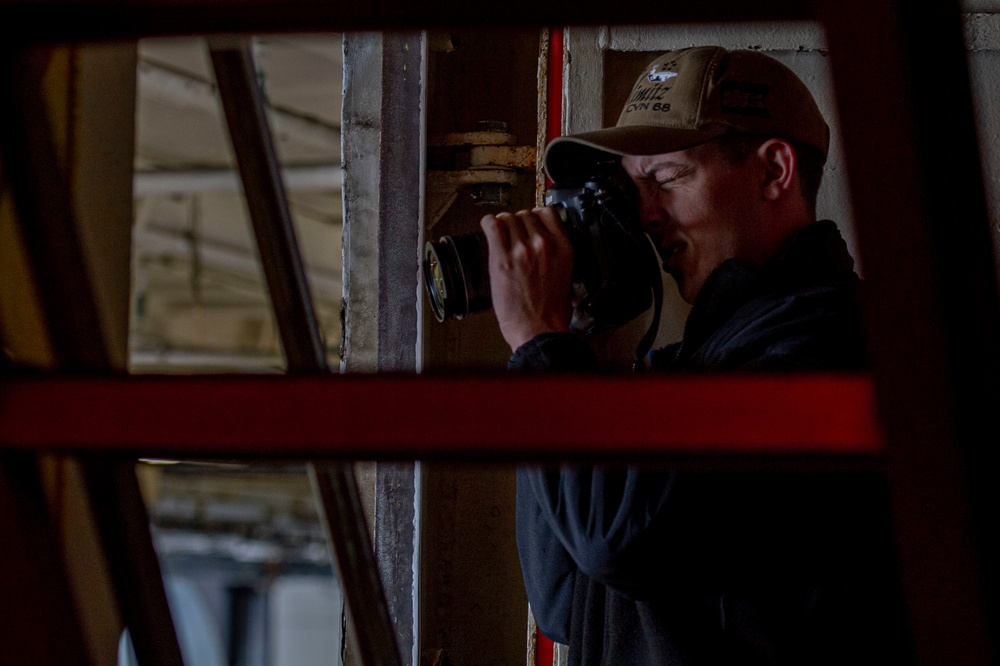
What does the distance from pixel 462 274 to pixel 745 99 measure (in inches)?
16.0

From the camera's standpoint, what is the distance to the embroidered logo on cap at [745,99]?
1.22 meters

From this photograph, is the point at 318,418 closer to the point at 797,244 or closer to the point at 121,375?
the point at 121,375

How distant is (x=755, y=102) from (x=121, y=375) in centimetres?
93

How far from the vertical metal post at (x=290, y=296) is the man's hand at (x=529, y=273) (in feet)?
0.93

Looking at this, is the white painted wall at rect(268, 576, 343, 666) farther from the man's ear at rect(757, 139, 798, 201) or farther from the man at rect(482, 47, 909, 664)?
the man's ear at rect(757, 139, 798, 201)

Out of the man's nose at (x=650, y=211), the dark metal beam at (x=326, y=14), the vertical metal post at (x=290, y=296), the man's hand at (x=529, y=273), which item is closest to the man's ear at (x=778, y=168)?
the man's nose at (x=650, y=211)

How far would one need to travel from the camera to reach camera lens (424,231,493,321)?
1.18 metres

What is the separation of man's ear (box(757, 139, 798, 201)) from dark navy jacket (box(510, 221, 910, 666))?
217mm

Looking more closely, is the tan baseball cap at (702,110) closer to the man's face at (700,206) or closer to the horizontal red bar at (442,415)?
the man's face at (700,206)

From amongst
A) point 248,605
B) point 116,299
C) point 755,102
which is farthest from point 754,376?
point 248,605

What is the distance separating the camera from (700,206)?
124cm

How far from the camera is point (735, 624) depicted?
3.26 feet

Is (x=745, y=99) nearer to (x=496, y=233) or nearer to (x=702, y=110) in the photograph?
(x=702, y=110)

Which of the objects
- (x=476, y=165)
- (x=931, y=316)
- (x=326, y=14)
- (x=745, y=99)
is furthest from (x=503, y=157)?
(x=931, y=316)
